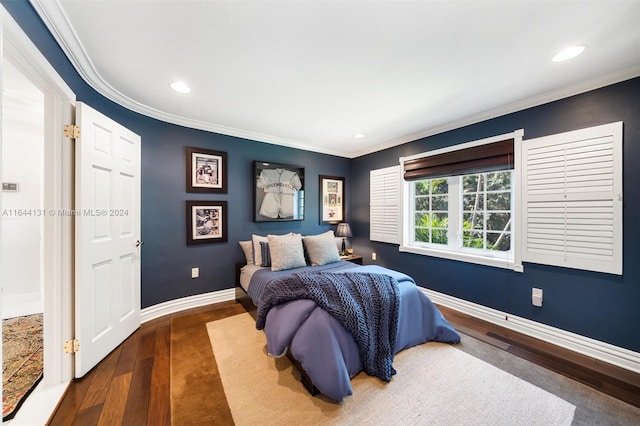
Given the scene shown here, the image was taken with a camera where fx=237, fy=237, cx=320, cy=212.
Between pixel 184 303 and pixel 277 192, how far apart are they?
6.32 feet

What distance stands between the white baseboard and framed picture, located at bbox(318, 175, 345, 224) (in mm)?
2240

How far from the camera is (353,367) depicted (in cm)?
180

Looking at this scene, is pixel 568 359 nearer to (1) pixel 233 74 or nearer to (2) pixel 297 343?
(2) pixel 297 343

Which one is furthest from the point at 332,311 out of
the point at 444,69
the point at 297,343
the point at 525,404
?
the point at 444,69

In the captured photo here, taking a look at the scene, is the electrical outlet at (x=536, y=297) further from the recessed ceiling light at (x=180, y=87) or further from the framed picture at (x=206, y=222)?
the recessed ceiling light at (x=180, y=87)

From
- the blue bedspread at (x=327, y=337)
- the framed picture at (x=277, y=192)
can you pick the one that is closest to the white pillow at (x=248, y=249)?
the framed picture at (x=277, y=192)

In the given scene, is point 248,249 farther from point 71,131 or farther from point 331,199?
point 71,131

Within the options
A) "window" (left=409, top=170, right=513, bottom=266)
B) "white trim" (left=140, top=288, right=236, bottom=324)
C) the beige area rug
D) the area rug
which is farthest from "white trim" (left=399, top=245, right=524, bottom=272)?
the area rug

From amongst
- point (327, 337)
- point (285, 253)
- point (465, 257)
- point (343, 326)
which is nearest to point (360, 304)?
point (343, 326)

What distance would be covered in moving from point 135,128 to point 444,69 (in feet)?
10.4

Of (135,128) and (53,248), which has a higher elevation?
(135,128)

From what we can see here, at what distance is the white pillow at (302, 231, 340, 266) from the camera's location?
10.4 feet

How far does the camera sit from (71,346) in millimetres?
1758

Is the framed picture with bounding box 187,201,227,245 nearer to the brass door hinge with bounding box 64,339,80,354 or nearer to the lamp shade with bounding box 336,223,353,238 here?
the brass door hinge with bounding box 64,339,80,354
